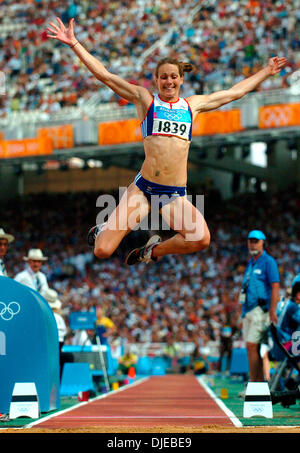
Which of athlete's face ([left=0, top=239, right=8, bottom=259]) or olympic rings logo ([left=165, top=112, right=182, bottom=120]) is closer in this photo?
olympic rings logo ([left=165, top=112, right=182, bottom=120])

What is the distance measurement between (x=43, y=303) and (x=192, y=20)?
24.7 m

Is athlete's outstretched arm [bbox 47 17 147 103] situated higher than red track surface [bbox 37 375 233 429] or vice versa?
athlete's outstretched arm [bbox 47 17 147 103]

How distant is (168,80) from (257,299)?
4681mm

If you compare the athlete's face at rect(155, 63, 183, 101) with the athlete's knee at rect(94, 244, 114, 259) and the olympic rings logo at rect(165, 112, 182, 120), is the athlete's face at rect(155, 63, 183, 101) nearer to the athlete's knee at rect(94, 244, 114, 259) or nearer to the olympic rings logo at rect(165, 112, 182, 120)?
the olympic rings logo at rect(165, 112, 182, 120)

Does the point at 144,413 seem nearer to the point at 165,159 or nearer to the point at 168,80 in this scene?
the point at 165,159

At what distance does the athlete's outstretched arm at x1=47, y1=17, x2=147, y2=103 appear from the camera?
7.65 metres

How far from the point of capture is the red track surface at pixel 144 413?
25.4ft

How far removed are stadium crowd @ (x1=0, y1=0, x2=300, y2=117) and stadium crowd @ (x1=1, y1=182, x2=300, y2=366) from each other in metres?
5.31

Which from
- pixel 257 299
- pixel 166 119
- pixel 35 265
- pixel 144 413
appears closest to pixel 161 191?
pixel 166 119

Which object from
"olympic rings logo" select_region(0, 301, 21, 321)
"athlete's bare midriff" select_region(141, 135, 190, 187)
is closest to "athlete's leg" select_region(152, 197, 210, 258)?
"athlete's bare midriff" select_region(141, 135, 190, 187)

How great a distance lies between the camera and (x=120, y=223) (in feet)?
25.4

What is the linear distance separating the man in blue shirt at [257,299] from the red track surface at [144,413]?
2.86 feet
